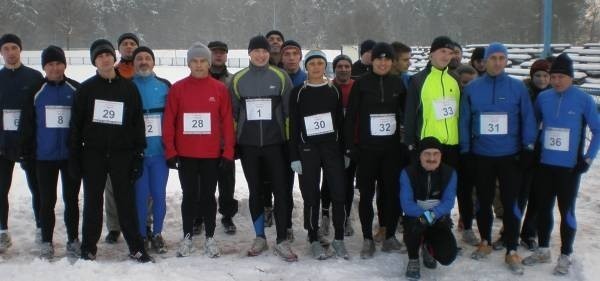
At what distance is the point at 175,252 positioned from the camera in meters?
5.22

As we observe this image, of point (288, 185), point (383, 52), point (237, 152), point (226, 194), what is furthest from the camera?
point (226, 194)

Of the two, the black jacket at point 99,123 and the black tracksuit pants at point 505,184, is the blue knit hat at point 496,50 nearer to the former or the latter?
the black tracksuit pants at point 505,184

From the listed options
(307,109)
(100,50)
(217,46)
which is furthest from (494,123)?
(100,50)

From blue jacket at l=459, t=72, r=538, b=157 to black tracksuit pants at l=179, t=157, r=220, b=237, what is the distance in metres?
2.52

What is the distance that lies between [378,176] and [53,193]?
3198 mm

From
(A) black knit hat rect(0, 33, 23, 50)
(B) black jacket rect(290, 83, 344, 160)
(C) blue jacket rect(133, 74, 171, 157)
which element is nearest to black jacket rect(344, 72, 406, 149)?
(B) black jacket rect(290, 83, 344, 160)

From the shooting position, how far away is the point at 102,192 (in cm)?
470

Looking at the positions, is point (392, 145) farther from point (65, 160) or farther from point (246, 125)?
point (65, 160)

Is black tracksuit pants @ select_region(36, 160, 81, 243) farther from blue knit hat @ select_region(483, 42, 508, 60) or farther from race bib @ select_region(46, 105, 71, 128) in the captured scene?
blue knit hat @ select_region(483, 42, 508, 60)

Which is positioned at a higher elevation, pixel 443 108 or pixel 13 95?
pixel 13 95

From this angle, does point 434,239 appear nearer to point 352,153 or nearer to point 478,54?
point 352,153

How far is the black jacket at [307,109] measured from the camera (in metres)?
4.87

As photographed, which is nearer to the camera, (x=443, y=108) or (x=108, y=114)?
(x=108, y=114)

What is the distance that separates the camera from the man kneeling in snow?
4.49 m
